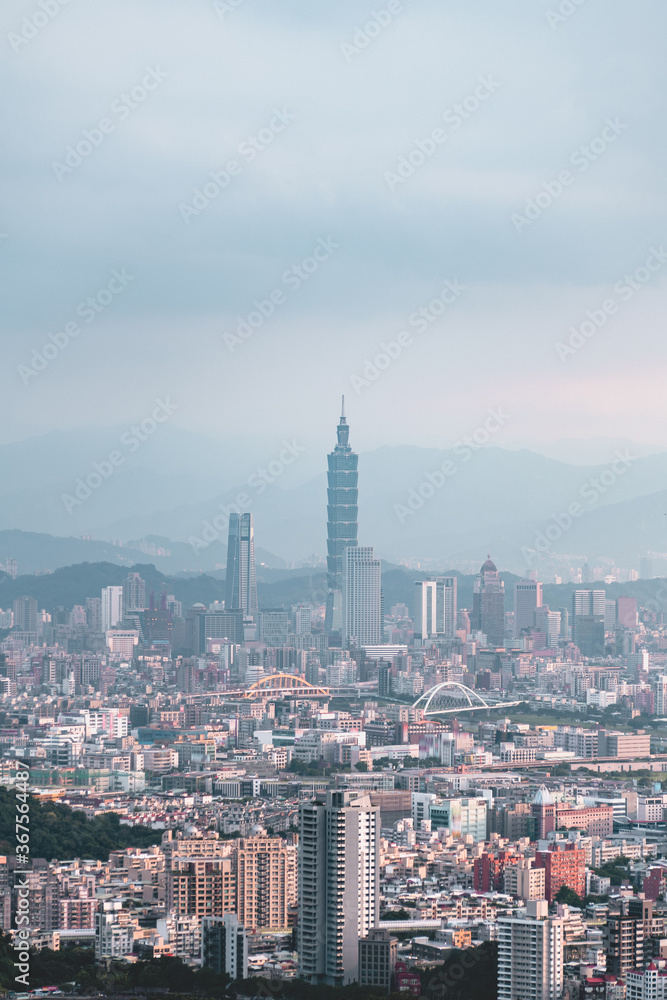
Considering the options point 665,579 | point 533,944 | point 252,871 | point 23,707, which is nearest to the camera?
point 533,944

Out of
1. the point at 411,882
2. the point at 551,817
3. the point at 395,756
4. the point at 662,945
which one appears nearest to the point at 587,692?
the point at 395,756

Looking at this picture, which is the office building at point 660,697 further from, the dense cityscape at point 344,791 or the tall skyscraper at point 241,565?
the tall skyscraper at point 241,565

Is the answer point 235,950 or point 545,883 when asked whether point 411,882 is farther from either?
point 235,950

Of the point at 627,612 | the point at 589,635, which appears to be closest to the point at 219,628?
the point at 589,635

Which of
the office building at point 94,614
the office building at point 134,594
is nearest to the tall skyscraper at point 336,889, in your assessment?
the office building at point 94,614

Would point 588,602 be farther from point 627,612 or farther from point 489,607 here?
point 489,607

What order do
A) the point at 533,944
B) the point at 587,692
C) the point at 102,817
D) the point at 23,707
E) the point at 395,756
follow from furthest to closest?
the point at 587,692, the point at 23,707, the point at 395,756, the point at 102,817, the point at 533,944
